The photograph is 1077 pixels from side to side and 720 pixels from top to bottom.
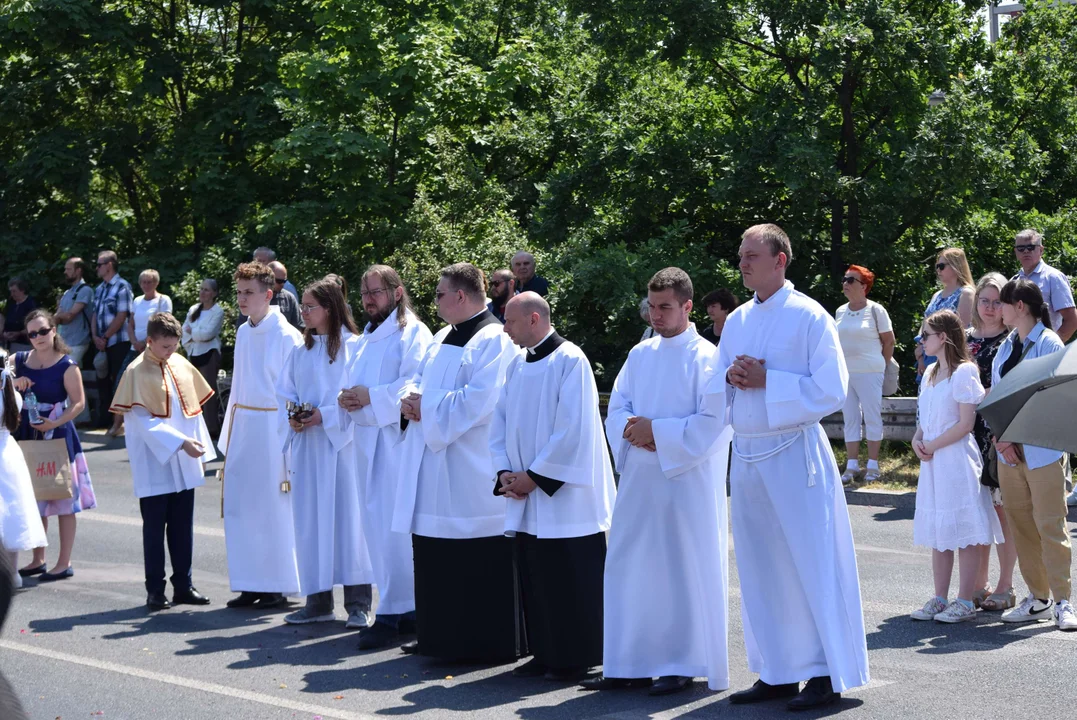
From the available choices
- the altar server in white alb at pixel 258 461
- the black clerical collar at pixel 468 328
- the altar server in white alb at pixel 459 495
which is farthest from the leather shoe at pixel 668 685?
the altar server in white alb at pixel 258 461

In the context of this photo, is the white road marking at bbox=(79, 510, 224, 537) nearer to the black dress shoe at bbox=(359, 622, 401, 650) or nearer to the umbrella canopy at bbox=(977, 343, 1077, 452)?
the black dress shoe at bbox=(359, 622, 401, 650)

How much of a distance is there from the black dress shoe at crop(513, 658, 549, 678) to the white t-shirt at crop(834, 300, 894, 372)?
6.54 meters

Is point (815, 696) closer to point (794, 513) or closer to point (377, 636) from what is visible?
point (794, 513)

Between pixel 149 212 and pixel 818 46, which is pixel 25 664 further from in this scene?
pixel 149 212

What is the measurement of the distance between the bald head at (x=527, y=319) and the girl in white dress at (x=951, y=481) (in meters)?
2.58

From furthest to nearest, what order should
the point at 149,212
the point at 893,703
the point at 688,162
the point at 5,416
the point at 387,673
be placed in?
the point at 149,212 < the point at 688,162 < the point at 5,416 < the point at 387,673 < the point at 893,703

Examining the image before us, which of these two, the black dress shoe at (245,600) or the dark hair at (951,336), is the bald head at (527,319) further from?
the black dress shoe at (245,600)

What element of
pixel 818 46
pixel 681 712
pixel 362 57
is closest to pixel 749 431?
pixel 681 712

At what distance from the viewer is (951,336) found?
854 centimetres

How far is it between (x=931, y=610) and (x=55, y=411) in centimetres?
668

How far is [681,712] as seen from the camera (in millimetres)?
6660

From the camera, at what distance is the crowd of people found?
22.2ft

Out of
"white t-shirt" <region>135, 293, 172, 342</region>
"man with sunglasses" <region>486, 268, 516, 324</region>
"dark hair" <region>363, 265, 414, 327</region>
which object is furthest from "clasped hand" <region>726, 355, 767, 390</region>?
"white t-shirt" <region>135, 293, 172, 342</region>

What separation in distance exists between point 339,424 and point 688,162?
31.7 feet
